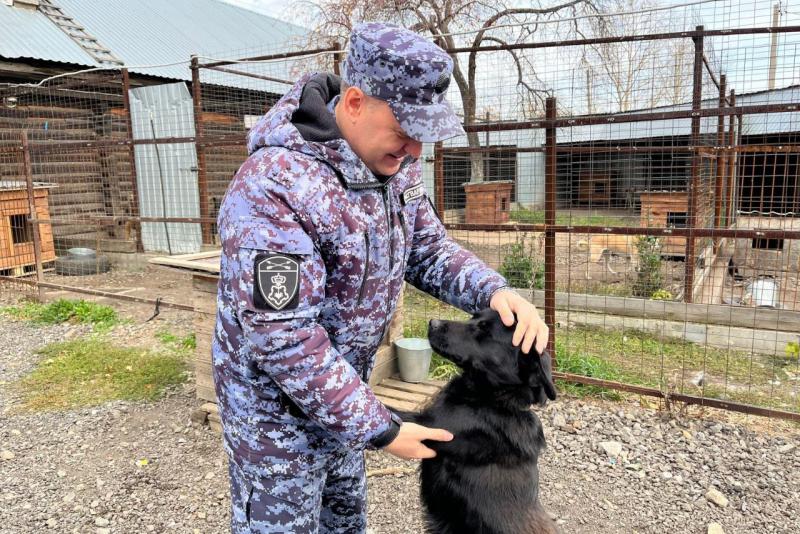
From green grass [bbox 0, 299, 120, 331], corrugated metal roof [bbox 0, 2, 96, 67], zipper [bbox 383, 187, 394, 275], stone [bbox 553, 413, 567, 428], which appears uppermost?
corrugated metal roof [bbox 0, 2, 96, 67]

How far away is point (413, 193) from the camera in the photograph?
175 cm

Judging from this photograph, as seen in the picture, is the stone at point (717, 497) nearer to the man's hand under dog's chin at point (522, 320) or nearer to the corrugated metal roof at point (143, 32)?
the man's hand under dog's chin at point (522, 320)

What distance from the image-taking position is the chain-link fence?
4.65 m

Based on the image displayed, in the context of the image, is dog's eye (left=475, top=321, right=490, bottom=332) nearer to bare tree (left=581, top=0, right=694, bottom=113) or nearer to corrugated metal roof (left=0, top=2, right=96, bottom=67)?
bare tree (left=581, top=0, right=694, bottom=113)

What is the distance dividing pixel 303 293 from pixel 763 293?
7.05 m

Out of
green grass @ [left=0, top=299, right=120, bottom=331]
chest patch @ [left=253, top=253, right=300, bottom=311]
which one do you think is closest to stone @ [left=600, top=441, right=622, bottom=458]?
chest patch @ [left=253, top=253, right=300, bottom=311]

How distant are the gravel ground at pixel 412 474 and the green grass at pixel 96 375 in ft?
0.64

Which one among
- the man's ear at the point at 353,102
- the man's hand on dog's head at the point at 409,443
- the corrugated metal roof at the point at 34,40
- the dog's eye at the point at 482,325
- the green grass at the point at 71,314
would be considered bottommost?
the green grass at the point at 71,314

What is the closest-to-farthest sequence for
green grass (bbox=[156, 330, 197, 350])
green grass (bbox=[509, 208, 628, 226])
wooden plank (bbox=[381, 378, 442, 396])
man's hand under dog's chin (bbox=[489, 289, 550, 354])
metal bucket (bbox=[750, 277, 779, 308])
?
man's hand under dog's chin (bbox=[489, 289, 550, 354]) → wooden plank (bbox=[381, 378, 442, 396]) → green grass (bbox=[156, 330, 197, 350]) → metal bucket (bbox=[750, 277, 779, 308]) → green grass (bbox=[509, 208, 628, 226])

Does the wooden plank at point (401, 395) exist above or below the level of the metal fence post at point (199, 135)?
below

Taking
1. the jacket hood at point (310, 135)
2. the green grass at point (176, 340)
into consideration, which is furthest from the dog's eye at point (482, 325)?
the green grass at point (176, 340)

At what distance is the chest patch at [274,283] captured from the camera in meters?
1.27

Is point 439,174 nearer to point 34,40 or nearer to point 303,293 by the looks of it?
point 303,293

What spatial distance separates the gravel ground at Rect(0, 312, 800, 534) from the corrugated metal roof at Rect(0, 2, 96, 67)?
8.10 m
